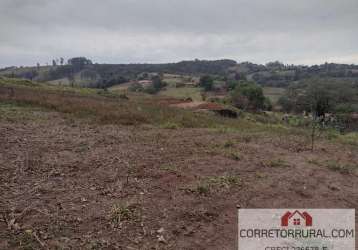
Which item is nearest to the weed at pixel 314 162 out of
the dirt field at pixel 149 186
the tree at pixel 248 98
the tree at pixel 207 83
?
the dirt field at pixel 149 186

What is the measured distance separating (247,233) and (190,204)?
2.39ft

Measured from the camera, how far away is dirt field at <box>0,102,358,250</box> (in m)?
2.98

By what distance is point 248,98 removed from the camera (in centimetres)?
3169

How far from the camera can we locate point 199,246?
9.41ft

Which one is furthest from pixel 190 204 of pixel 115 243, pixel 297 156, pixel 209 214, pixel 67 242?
pixel 297 156

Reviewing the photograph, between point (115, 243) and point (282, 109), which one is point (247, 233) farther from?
point (282, 109)

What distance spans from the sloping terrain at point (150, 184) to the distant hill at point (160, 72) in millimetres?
48506

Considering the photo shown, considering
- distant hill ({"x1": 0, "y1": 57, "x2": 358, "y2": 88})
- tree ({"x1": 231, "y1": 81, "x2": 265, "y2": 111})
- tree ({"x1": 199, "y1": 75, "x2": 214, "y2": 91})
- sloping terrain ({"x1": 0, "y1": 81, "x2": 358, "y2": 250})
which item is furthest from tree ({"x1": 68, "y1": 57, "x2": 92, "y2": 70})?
sloping terrain ({"x1": 0, "y1": 81, "x2": 358, "y2": 250})

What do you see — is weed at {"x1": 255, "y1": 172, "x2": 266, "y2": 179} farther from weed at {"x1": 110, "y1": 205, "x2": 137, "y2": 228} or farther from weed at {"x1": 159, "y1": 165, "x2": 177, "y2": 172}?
weed at {"x1": 110, "y1": 205, "x2": 137, "y2": 228}

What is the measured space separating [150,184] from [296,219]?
1.81 m

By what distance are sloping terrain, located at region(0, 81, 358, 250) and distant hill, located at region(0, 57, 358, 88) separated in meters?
48.5

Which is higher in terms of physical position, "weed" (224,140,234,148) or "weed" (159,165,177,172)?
"weed" (224,140,234,148)

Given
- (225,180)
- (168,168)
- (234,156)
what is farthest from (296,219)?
(234,156)

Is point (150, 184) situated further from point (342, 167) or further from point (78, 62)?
point (78, 62)
